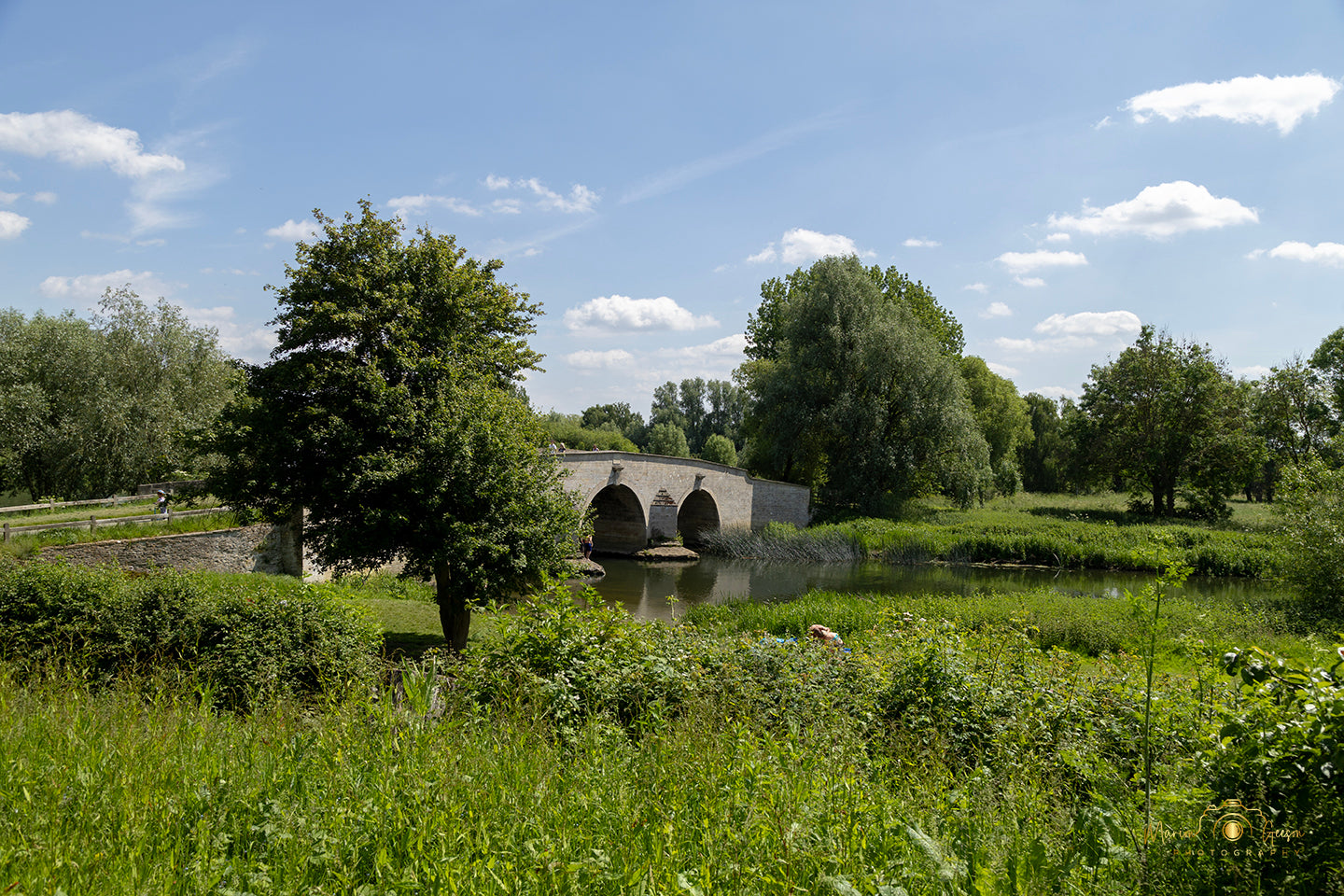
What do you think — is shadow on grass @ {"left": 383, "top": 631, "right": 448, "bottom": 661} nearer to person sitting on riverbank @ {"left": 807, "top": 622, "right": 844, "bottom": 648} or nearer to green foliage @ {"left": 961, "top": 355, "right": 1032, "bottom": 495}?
person sitting on riverbank @ {"left": 807, "top": 622, "right": 844, "bottom": 648}

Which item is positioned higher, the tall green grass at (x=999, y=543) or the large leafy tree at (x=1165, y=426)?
the large leafy tree at (x=1165, y=426)

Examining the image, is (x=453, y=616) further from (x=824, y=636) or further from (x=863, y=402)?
(x=863, y=402)

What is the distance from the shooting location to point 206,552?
45.2ft

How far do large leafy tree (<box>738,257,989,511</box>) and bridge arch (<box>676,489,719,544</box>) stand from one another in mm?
3971

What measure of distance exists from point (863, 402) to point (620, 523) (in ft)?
37.4

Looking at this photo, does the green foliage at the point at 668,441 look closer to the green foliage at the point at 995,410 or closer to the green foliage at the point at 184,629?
the green foliage at the point at 995,410

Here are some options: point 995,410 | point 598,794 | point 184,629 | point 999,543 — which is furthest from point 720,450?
point 598,794

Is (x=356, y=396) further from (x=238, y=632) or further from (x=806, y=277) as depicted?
(x=806, y=277)

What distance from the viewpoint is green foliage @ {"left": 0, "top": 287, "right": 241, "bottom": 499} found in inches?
874

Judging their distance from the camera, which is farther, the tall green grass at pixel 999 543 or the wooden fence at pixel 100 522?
the tall green grass at pixel 999 543

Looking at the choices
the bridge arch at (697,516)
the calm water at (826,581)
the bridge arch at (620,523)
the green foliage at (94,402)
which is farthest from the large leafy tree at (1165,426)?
the green foliage at (94,402)

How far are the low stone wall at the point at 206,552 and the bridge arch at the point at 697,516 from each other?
16.8m

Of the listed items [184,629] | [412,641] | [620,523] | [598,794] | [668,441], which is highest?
[668,441]

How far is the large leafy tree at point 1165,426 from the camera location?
30.9 m
